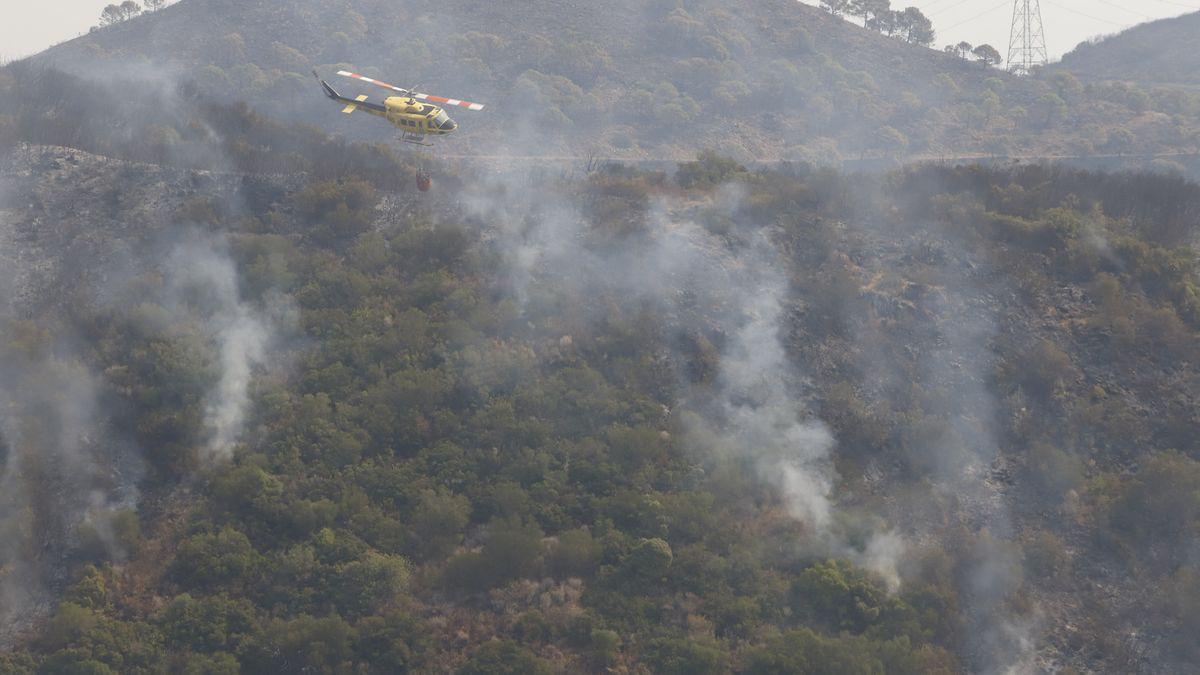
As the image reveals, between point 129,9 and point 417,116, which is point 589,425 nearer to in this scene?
point 417,116

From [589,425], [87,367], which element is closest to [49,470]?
[87,367]

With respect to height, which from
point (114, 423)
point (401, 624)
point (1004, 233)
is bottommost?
point (401, 624)

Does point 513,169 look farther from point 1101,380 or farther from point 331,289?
point 1101,380

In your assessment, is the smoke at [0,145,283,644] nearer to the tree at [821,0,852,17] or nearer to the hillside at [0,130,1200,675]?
the hillside at [0,130,1200,675]

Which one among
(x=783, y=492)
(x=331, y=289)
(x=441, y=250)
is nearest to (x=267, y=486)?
(x=331, y=289)

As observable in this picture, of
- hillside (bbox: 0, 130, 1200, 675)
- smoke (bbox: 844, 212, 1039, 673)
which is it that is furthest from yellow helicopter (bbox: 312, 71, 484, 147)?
smoke (bbox: 844, 212, 1039, 673)

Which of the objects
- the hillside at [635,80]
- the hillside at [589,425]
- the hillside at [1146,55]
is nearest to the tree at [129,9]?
the hillside at [635,80]
